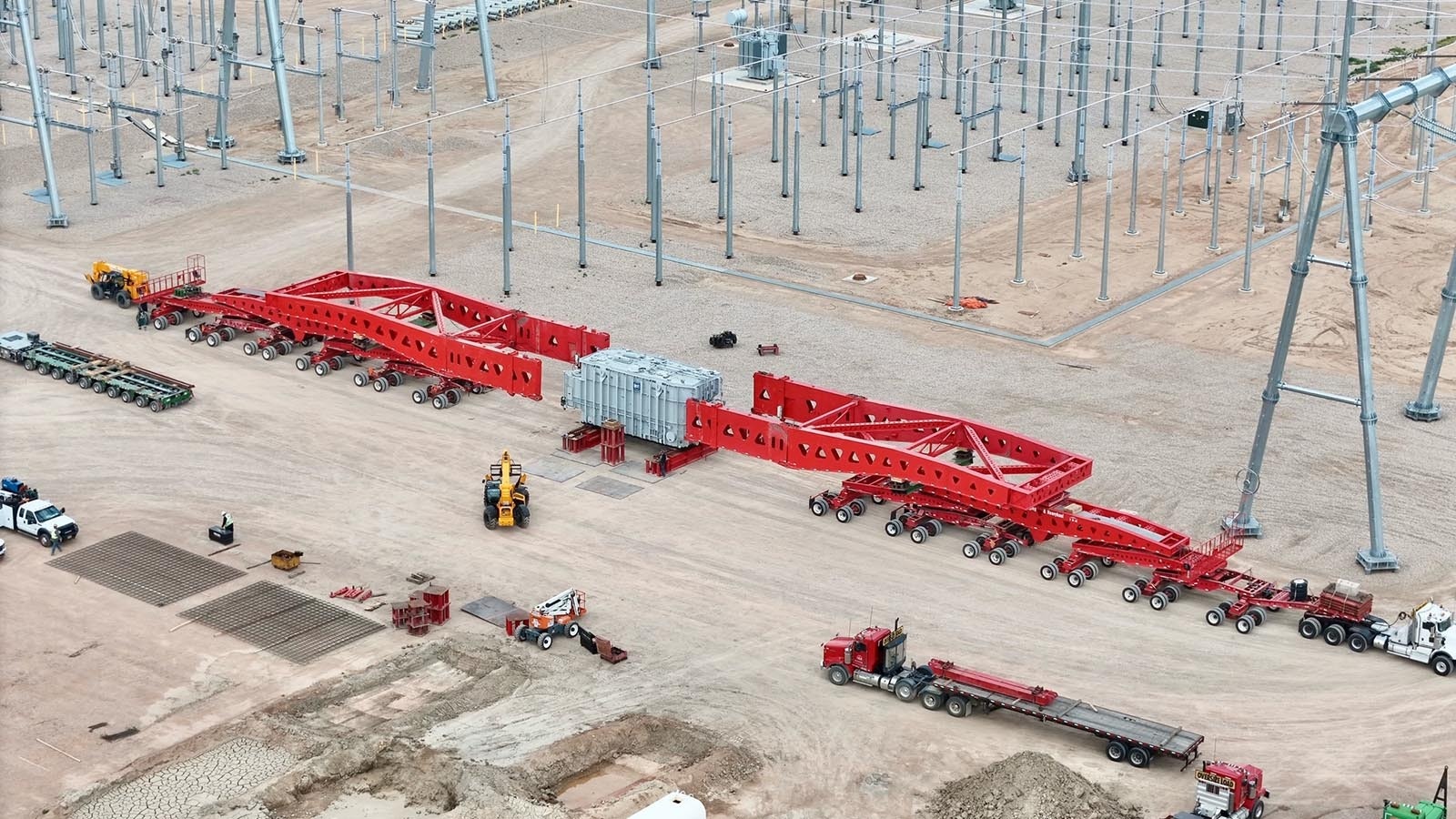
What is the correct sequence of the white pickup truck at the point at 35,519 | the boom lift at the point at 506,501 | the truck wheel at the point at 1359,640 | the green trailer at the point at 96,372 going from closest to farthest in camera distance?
the truck wheel at the point at 1359,640
the white pickup truck at the point at 35,519
the boom lift at the point at 506,501
the green trailer at the point at 96,372

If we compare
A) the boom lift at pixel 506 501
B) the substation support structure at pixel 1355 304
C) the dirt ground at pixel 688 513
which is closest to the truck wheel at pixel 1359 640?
the dirt ground at pixel 688 513

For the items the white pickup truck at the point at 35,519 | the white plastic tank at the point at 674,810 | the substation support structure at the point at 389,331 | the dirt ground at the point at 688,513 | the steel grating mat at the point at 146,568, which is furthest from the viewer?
the substation support structure at the point at 389,331

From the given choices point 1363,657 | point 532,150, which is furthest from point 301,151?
point 1363,657

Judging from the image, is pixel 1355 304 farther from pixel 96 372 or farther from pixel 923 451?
pixel 96 372

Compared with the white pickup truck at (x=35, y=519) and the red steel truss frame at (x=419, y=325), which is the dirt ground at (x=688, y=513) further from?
the red steel truss frame at (x=419, y=325)

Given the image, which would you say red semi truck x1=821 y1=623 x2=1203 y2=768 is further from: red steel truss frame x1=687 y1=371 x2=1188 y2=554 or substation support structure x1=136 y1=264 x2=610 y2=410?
substation support structure x1=136 y1=264 x2=610 y2=410
